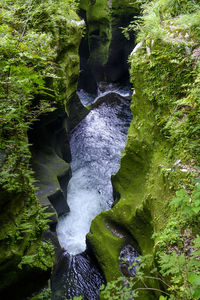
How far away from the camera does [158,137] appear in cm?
491

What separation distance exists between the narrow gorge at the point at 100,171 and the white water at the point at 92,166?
62 millimetres

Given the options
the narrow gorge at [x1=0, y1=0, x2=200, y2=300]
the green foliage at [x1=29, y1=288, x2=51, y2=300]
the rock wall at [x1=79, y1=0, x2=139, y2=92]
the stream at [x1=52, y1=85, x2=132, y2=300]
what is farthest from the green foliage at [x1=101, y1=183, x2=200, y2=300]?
the rock wall at [x1=79, y1=0, x2=139, y2=92]

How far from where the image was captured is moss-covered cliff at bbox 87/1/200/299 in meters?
3.60

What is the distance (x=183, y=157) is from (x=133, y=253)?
3211 millimetres

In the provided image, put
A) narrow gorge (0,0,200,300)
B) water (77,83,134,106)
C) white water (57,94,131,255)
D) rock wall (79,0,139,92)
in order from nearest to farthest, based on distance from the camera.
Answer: narrow gorge (0,0,200,300) < white water (57,94,131,255) < rock wall (79,0,139,92) < water (77,83,134,106)

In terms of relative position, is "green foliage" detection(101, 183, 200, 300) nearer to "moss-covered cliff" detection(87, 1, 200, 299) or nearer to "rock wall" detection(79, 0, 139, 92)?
"moss-covered cliff" detection(87, 1, 200, 299)

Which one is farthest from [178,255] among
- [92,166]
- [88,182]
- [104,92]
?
[104,92]

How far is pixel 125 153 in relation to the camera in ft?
21.0

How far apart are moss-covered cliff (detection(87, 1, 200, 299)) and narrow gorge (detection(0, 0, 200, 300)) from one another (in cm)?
3

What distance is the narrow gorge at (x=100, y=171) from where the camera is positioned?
9.71 ft

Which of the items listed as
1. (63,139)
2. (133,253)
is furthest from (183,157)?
(63,139)

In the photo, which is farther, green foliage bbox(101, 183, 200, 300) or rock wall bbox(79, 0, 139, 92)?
rock wall bbox(79, 0, 139, 92)

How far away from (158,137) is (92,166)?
6490mm

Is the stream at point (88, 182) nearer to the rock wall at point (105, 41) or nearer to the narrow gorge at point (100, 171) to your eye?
the narrow gorge at point (100, 171)
